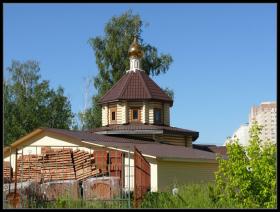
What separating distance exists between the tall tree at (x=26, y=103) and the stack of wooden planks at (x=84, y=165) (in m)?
20.4

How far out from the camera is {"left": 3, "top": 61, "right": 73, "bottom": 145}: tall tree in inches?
1602

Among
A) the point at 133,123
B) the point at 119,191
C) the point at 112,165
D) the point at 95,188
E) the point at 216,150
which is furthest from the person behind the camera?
the point at 216,150

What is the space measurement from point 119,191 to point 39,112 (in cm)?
2834

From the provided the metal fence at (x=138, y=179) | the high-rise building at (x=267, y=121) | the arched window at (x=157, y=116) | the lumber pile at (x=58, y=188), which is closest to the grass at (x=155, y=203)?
the metal fence at (x=138, y=179)

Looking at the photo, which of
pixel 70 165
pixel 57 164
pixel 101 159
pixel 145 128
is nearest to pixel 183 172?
pixel 101 159

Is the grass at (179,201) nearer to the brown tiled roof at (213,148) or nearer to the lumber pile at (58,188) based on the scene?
the lumber pile at (58,188)

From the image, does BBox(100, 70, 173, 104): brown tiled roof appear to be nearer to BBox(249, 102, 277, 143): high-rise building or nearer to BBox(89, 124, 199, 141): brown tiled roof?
BBox(89, 124, 199, 141): brown tiled roof

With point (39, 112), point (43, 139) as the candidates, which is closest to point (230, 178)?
point (43, 139)

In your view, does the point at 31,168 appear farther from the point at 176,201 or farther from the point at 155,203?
the point at 176,201

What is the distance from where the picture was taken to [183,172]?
2220 centimetres

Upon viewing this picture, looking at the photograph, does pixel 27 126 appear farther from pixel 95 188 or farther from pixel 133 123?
pixel 95 188

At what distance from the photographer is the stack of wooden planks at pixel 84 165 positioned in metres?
20.4

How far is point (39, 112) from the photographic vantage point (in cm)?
4175

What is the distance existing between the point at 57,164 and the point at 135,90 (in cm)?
986
